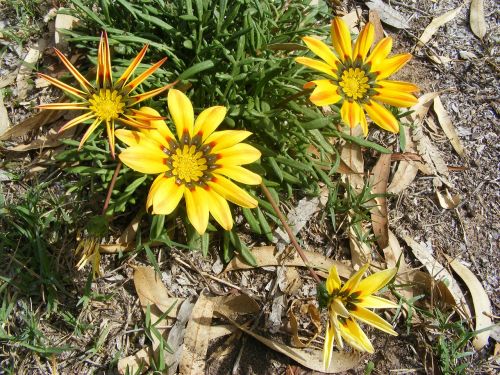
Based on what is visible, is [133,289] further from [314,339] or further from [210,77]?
[210,77]

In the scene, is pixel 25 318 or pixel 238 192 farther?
pixel 25 318

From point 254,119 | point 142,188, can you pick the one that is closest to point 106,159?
point 142,188

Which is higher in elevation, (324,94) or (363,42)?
(363,42)

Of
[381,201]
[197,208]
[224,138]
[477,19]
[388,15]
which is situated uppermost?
[477,19]

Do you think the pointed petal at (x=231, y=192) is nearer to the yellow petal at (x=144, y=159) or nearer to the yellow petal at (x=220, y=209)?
the yellow petal at (x=220, y=209)

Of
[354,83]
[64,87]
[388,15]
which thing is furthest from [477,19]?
[64,87]

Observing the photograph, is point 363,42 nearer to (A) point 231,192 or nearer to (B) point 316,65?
(B) point 316,65

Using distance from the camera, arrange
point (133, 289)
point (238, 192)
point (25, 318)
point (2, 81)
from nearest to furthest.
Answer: point (238, 192), point (25, 318), point (133, 289), point (2, 81)
